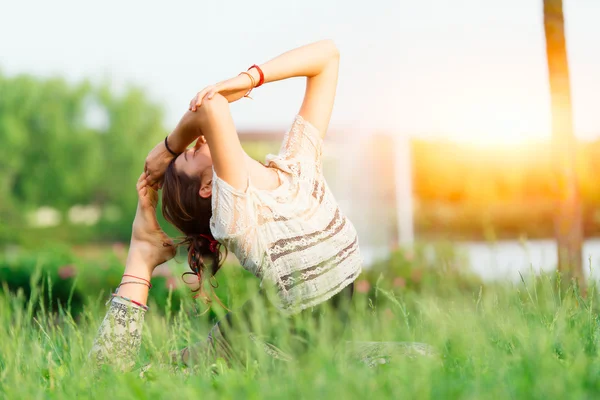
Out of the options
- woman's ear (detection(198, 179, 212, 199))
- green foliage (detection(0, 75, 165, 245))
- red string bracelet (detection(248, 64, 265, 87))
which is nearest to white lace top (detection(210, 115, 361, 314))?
woman's ear (detection(198, 179, 212, 199))

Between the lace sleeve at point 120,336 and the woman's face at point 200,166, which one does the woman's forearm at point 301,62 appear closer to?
the woman's face at point 200,166

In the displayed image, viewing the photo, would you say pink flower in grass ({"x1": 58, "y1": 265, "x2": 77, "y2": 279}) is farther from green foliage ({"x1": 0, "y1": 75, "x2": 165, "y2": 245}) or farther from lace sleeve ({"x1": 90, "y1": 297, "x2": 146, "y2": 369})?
green foliage ({"x1": 0, "y1": 75, "x2": 165, "y2": 245})

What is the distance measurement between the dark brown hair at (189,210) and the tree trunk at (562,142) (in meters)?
2.36

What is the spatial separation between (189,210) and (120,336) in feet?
1.92

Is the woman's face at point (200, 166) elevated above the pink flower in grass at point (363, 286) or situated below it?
above

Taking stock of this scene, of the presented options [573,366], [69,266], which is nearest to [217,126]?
[573,366]

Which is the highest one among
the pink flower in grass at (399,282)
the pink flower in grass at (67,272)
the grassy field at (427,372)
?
the grassy field at (427,372)

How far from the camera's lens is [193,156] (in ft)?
7.89

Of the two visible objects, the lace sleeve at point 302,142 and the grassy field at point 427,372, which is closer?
the grassy field at point 427,372

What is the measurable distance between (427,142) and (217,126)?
66.8 feet

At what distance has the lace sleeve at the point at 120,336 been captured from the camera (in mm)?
2518

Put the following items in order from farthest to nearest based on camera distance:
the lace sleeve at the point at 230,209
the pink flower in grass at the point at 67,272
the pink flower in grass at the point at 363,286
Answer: the pink flower in grass at the point at 67,272 → the pink flower in grass at the point at 363,286 → the lace sleeve at the point at 230,209

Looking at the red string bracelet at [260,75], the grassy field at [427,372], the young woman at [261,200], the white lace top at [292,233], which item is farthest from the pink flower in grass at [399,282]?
the red string bracelet at [260,75]

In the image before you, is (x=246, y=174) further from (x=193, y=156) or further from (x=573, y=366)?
(x=573, y=366)
